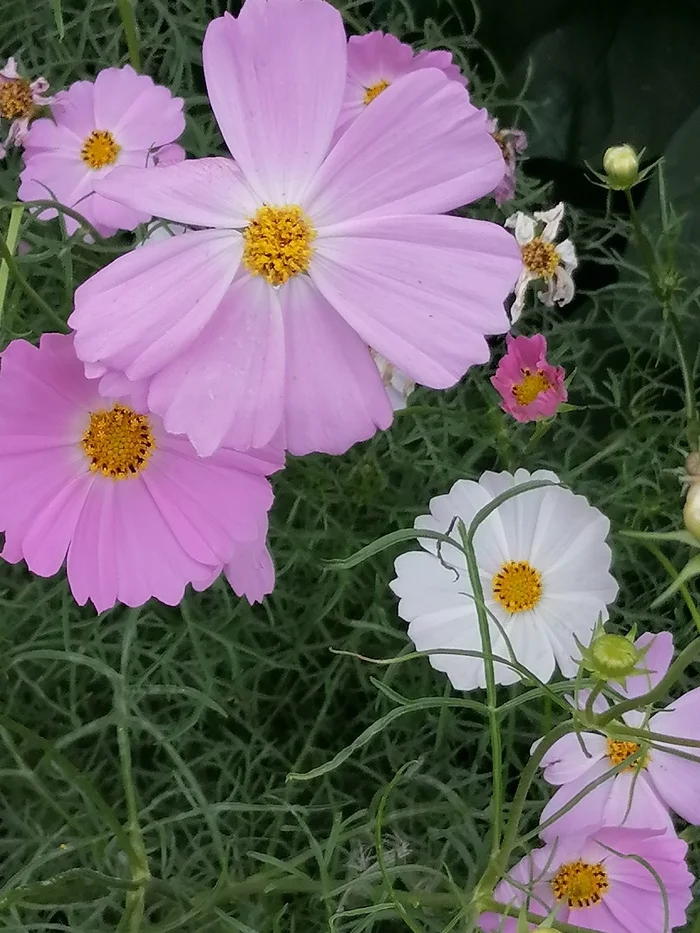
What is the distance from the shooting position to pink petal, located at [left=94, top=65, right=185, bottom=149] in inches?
24.8

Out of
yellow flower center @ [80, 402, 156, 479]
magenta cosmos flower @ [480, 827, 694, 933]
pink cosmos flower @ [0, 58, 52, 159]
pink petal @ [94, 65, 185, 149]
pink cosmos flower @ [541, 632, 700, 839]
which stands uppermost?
pink cosmos flower @ [0, 58, 52, 159]

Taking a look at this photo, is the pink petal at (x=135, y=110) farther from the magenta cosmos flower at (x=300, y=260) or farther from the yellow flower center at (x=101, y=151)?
the magenta cosmos flower at (x=300, y=260)

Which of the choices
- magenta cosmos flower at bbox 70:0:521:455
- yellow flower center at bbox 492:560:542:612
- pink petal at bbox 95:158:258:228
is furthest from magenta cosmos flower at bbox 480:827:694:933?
pink petal at bbox 95:158:258:228

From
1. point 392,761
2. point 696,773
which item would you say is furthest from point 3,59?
point 696,773

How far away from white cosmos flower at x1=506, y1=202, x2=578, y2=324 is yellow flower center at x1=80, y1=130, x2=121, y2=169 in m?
0.30

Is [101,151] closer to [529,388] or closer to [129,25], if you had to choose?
[129,25]

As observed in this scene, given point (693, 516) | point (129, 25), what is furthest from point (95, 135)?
point (693, 516)

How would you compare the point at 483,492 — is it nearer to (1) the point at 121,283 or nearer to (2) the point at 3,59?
(1) the point at 121,283

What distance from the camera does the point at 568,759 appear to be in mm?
Answer: 552

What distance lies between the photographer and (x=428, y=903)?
49 cm

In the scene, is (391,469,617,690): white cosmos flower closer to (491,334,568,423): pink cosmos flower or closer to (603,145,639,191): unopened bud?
(491,334,568,423): pink cosmos flower

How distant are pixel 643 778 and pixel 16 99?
2.17 ft

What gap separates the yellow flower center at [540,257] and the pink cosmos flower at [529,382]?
95 millimetres

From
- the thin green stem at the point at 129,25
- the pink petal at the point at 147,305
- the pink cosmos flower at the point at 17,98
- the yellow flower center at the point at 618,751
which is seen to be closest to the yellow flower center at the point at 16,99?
the pink cosmos flower at the point at 17,98
